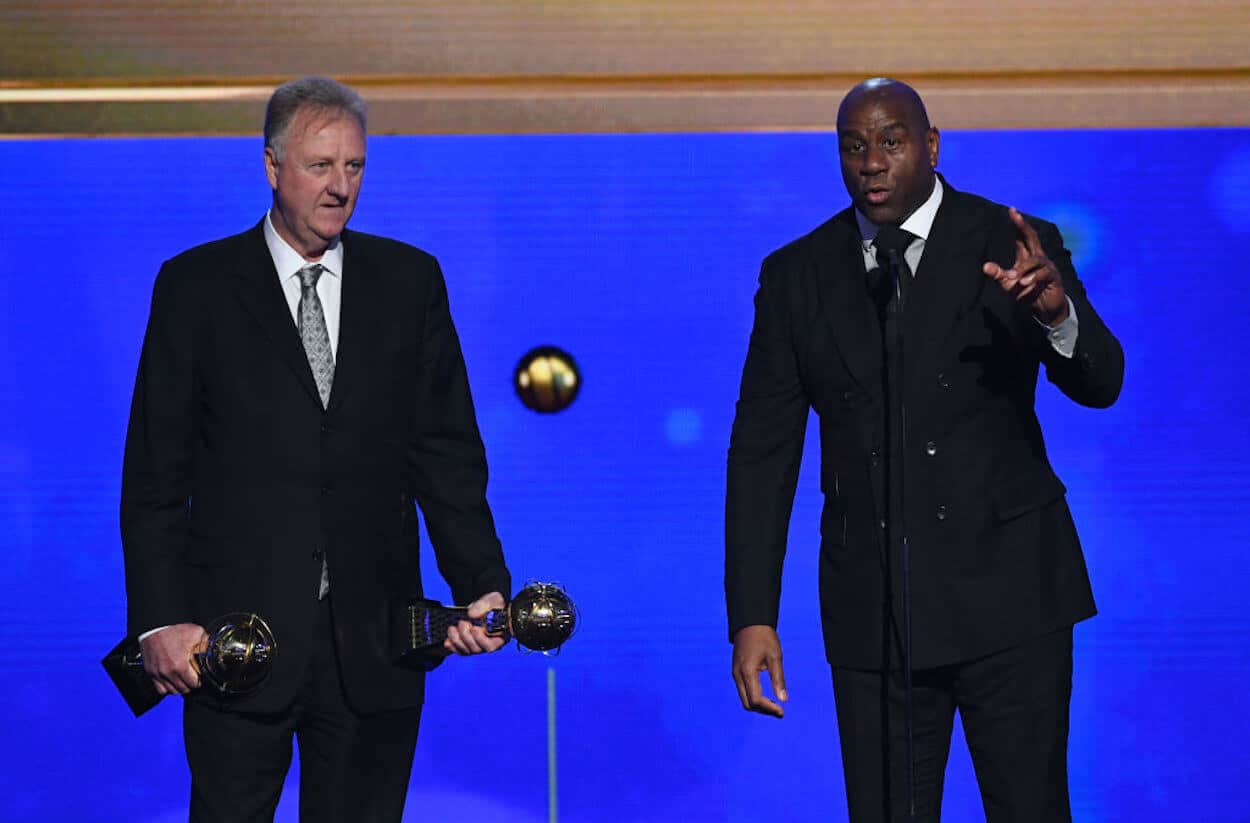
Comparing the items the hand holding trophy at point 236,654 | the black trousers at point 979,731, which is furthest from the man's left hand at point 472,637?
the black trousers at point 979,731

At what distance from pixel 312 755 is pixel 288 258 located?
0.80 metres

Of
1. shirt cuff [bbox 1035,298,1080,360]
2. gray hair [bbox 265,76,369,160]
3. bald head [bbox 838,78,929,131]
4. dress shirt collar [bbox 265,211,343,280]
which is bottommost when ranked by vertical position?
shirt cuff [bbox 1035,298,1080,360]

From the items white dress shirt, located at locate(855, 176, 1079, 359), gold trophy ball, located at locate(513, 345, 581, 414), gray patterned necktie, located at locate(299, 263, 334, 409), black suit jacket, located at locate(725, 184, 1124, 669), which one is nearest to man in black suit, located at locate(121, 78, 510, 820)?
gray patterned necktie, located at locate(299, 263, 334, 409)

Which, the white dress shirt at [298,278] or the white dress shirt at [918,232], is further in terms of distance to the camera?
the white dress shirt at [298,278]

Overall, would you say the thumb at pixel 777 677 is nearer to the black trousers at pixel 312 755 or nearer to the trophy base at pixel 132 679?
the black trousers at pixel 312 755

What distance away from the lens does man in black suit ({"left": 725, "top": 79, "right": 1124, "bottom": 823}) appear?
Result: 8.68 feet

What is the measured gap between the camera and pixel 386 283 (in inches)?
111

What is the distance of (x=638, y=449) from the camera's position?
4.02 m

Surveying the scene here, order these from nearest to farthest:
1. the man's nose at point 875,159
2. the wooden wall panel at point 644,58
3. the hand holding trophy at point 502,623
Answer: the hand holding trophy at point 502,623 → the man's nose at point 875,159 → the wooden wall panel at point 644,58

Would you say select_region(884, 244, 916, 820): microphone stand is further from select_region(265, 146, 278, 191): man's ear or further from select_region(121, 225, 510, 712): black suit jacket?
select_region(265, 146, 278, 191): man's ear

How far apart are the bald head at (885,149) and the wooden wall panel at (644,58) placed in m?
1.21

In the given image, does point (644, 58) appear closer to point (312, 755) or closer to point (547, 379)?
point (547, 379)

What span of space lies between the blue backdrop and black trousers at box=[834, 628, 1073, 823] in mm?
1270

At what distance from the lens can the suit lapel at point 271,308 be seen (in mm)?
2691
